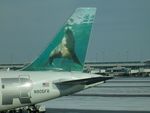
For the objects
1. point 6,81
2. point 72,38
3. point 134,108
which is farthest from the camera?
point 134,108

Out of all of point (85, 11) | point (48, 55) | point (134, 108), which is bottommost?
point (134, 108)

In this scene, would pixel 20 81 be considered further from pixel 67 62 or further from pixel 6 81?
pixel 67 62

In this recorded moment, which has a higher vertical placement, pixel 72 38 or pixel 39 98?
pixel 72 38

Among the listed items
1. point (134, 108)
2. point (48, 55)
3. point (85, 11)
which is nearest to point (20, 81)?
point (48, 55)

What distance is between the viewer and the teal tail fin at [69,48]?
31.4 metres

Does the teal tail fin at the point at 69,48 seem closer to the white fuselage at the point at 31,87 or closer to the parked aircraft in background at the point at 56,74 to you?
the parked aircraft in background at the point at 56,74

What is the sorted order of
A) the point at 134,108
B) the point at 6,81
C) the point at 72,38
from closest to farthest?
the point at 6,81
the point at 72,38
the point at 134,108

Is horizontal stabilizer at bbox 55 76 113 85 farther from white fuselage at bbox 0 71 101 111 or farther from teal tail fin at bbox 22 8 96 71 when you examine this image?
teal tail fin at bbox 22 8 96 71

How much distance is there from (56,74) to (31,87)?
2.22m

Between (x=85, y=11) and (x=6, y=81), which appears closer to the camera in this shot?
(x=6, y=81)

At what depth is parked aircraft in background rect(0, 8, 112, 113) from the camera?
2934 cm

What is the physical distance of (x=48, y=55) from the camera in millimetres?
31500

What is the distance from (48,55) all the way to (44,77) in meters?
2.11

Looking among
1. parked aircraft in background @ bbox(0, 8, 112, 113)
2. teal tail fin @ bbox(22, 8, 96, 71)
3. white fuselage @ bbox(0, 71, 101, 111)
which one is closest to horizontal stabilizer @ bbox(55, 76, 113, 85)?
parked aircraft in background @ bbox(0, 8, 112, 113)
